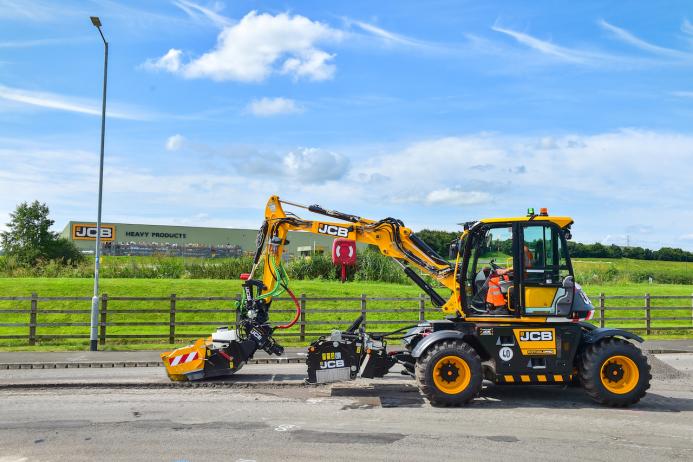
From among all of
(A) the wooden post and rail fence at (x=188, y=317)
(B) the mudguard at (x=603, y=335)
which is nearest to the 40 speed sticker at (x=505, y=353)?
(B) the mudguard at (x=603, y=335)

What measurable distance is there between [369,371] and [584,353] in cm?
333

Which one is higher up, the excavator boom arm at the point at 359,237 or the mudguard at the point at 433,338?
the excavator boom arm at the point at 359,237

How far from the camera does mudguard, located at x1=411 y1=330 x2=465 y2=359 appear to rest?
9.35 m

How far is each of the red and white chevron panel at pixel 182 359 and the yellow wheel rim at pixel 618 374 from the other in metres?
6.73

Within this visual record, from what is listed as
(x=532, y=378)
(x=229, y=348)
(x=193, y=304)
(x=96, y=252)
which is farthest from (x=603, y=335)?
(x=193, y=304)

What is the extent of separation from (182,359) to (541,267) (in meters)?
6.31

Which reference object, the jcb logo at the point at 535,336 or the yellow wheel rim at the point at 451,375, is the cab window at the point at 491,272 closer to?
the jcb logo at the point at 535,336

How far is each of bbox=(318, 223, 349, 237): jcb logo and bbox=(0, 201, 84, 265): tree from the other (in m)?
33.4

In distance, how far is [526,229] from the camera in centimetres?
970

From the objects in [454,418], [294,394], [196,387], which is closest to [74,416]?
[196,387]

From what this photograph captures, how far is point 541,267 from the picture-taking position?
963 centimetres

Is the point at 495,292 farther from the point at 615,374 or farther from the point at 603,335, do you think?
the point at 615,374

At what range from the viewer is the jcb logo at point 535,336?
31.2 ft

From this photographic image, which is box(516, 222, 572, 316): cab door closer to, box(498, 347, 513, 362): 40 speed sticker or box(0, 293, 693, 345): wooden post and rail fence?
box(498, 347, 513, 362): 40 speed sticker
